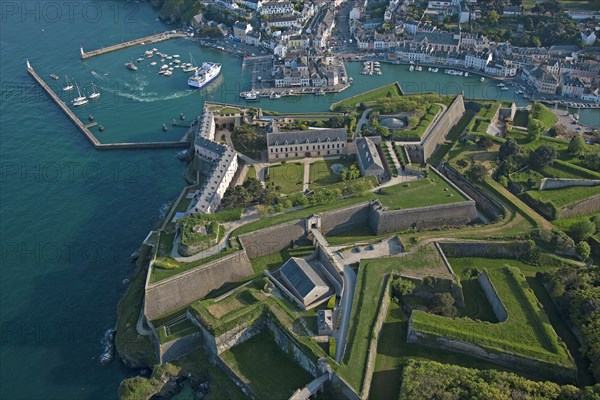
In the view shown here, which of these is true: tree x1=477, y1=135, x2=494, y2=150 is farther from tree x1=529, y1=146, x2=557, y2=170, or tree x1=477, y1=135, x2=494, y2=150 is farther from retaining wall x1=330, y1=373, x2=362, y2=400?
retaining wall x1=330, y1=373, x2=362, y2=400

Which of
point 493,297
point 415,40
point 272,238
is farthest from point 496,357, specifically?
point 415,40

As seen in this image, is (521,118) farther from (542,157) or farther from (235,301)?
(235,301)

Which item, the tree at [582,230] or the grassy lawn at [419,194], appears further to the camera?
the grassy lawn at [419,194]

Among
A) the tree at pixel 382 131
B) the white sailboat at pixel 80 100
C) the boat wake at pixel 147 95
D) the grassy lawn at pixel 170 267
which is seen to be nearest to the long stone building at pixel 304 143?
the tree at pixel 382 131

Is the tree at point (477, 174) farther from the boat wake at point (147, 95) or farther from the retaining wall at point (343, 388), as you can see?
the boat wake at point (147, 95)

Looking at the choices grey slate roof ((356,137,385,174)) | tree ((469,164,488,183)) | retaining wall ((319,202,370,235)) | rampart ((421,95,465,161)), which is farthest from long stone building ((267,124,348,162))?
tree ((469,164,488,183))

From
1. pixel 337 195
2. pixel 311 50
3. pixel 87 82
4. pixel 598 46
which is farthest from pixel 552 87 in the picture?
pixel 87 82

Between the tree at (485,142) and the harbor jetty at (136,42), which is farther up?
the tree at (485,142)
